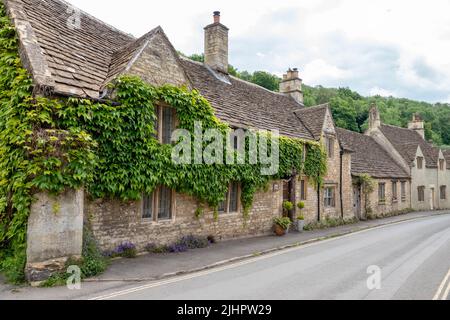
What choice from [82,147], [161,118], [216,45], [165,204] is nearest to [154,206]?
[165,204]

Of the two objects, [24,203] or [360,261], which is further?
[360,261]

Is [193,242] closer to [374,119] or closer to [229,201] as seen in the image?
[229,201]

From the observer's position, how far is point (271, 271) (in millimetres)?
9852

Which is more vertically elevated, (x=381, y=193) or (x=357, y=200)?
(x=381, y=193)

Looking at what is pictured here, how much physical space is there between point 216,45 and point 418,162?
28287 mm

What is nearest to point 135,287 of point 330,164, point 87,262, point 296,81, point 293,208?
point 87,262

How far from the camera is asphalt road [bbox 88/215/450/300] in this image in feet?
25.0

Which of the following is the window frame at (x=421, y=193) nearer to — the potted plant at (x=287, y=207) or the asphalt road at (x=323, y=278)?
the potted plant at (x=287, y=207)

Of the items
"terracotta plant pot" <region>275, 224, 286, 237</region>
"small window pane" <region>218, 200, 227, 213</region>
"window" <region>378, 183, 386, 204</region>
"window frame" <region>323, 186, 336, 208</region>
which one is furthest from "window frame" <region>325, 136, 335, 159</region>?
"small window pane" <region>218, 200, 227, 213</region>

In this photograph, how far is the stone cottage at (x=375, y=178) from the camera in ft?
87.2
